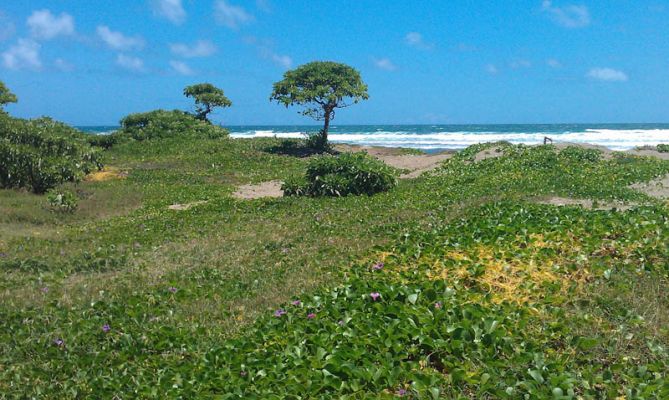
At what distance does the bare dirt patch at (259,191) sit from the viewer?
20.2 m

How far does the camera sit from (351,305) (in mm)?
6199

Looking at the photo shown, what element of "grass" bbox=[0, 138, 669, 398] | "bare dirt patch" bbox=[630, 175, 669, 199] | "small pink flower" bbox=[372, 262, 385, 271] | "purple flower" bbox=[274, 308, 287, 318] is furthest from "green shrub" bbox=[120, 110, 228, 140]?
"purple flower" bbox=[274, 308, 287, 318]

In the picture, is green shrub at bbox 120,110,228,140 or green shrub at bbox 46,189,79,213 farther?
green shrub at bbox 120,110,228,140

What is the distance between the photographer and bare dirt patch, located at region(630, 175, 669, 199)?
14773 millimetres

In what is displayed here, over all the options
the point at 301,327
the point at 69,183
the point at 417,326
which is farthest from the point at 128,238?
the point at 69,183

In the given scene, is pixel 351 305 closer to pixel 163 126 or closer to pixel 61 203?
pixel 61 203

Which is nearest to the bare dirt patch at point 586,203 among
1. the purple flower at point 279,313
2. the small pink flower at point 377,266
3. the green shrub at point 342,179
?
the small pink flower at point 377,266

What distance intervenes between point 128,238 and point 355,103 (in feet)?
92.7

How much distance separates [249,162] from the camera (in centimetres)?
3170

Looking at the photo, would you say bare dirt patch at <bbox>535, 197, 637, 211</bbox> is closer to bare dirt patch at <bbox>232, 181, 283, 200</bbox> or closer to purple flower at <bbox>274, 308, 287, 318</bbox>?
purple flower at <bbox>274, 308, 287, 318</bbox>

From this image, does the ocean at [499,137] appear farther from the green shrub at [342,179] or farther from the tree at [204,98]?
the green shrub at [342,179]

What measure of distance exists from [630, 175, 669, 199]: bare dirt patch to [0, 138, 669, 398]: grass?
237 centimetres

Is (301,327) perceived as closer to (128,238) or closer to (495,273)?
(495,273)

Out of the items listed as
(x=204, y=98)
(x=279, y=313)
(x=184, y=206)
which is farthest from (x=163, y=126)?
(x=279, y=313)
